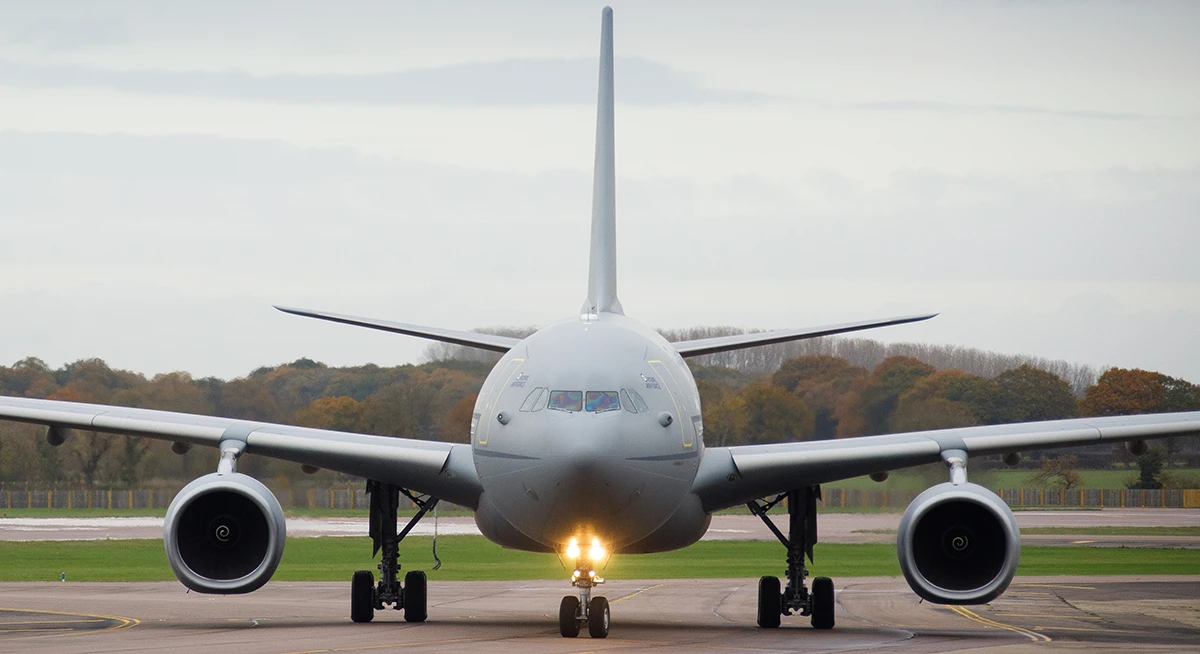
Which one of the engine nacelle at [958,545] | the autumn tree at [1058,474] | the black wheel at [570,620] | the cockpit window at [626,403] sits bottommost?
the black wheel at [570,620]

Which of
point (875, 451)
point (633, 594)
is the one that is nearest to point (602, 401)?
point (875, 451)

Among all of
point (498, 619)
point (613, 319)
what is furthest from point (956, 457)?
point (498, 619)

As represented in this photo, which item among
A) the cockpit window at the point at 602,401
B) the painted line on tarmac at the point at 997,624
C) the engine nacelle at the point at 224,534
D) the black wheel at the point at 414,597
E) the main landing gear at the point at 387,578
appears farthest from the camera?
the black wheel at the point at 414,597

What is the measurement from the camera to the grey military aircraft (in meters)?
17.2

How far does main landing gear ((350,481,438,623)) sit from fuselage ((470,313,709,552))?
8.39 feet

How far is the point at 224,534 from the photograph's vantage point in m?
18.9

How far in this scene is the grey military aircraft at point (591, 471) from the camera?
17172 mm

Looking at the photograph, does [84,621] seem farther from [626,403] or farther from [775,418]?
[775,418]

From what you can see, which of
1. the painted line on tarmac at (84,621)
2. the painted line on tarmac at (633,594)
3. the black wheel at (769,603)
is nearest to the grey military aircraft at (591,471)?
the black wheel at (769,603)

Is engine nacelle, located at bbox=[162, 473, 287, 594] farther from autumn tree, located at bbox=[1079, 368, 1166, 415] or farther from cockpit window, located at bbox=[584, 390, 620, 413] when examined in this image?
autumn tree, located at bbox=[1079, 368, 1166, 415]

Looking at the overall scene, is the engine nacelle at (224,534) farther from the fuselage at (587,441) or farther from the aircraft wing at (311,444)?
the fuselage at (587,441)

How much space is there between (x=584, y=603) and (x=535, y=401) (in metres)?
2.76

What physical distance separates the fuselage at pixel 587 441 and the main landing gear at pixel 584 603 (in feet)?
0.84

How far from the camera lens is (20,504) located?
5147 centimetres
